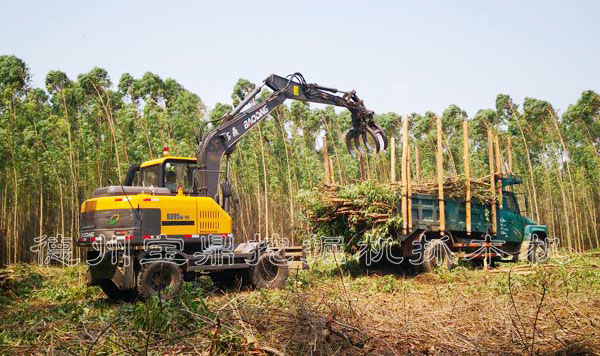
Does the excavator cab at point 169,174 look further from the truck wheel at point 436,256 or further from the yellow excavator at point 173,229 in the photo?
the truck wheel at point 436,256

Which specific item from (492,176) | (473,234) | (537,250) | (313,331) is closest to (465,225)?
(473,234)

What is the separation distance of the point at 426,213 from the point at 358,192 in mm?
1675

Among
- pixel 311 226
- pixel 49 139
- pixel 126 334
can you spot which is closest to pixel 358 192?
pixel 311 226

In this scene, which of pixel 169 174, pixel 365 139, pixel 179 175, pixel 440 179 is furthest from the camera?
pixel 365 139

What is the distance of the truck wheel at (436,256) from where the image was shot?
38.7 feet

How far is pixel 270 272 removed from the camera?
35.8 ft

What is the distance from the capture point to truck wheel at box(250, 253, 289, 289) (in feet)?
34.9

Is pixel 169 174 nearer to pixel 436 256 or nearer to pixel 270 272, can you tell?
pixel 270 272

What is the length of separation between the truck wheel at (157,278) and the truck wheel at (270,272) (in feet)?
5.93

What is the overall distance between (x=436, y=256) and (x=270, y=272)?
3.88 metres

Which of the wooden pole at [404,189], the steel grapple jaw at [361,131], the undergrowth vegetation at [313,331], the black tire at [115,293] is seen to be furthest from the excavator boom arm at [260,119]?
the undergrowth vegetation at [313,331]

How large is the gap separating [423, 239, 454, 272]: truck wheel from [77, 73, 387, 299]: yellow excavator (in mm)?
→ 3290

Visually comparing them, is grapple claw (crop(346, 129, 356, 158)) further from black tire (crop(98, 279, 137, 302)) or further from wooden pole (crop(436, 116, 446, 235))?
black tire (crop(98, 279, 137, 302))

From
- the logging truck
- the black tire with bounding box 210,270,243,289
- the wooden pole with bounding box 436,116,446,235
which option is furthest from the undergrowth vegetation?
the wooden pole with bounding box 436,116,446,235
